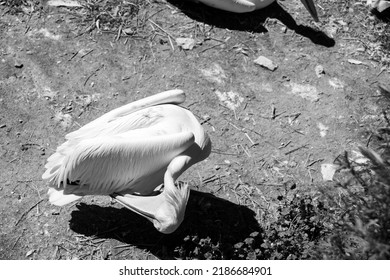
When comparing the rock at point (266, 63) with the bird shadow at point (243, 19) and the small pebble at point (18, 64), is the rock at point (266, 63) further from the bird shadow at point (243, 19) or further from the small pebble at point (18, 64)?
the small pebble at point (18, 64)

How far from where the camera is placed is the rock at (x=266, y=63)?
15.9 feet

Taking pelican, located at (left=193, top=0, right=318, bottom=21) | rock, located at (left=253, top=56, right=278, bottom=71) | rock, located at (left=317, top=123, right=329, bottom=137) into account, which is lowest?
rock, located at (left=317, top=123, right=329, bottom=137)

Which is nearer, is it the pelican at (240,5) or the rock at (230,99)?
the rock at (230,99)

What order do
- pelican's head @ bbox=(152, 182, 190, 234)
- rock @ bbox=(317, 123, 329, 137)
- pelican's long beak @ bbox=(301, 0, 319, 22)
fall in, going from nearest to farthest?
pelican's head @ bbox=(152, 182, 190, 234) < rock @ bbox=(317, 123, 329, 137) < pelican's long beak @ bbox=(301, 0, 319, 22)

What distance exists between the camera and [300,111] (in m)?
4.58

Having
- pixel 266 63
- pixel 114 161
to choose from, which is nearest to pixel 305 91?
pixel 266 63

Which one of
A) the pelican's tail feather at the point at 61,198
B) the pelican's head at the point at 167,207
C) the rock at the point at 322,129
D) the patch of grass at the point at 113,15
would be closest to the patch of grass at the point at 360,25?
the rock at the point at 322,129

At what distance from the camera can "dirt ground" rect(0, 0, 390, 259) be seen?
3.81 meters

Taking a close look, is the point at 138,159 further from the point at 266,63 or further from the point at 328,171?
the point at 266,63

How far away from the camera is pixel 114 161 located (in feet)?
11.1

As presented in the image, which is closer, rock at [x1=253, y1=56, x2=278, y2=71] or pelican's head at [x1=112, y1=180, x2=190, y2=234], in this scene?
pelican's head at [x1=112, y1=180, x2=190, y2=234]

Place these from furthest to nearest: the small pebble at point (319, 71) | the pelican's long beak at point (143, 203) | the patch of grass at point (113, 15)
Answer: the patch of grass at point (113, 15), the small pebble at point (319, 71), the pelican's long beak at point (143, 203)

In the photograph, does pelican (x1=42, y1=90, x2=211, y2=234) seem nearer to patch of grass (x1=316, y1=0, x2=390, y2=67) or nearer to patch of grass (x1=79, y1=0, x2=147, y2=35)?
patch of grass (x1=79, y1=0, x2=147, y2=35)

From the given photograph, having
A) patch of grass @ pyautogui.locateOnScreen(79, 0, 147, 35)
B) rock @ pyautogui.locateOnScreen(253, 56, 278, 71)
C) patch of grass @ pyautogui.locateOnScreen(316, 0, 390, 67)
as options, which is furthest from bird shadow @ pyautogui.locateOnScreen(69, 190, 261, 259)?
patch of grass @ pyautogui.locateOnScreen(316, 0, 390, 67)
